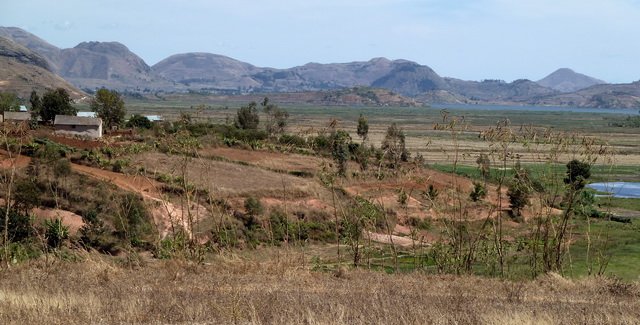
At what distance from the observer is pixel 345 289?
8664 millimetres

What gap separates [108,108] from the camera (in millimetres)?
59219

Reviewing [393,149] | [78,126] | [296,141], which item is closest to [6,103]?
[78,126]

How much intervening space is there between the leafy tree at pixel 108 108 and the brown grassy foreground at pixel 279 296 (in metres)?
51.3

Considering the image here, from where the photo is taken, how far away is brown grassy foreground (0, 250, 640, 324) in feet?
22.2

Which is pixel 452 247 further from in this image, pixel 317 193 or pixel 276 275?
pixel 317 193

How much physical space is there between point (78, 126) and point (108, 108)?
7.28m

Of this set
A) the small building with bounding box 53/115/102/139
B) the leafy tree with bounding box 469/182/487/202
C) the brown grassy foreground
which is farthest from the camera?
the small building with bounding box 53/115/102/139

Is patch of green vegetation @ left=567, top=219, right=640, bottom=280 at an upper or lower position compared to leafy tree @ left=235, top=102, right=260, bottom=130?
lower

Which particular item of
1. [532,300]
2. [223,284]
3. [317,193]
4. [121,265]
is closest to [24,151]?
[317,193]

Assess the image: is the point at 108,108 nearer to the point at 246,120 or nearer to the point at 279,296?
the point at 246,120

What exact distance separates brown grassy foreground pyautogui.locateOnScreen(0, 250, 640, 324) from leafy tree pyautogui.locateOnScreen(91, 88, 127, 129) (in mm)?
51252

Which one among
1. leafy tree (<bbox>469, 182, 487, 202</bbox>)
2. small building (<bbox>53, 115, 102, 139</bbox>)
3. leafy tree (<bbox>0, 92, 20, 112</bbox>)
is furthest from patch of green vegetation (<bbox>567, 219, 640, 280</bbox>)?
leafy tree (<bbox>0, 92, 20, 112</bbox>)

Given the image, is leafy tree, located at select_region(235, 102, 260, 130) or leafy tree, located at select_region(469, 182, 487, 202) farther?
leafy tree, located at select_region(235, 102, 260, 130)

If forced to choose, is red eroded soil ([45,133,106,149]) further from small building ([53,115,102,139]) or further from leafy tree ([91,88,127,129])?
leafy tree ([91,88,127,129])
